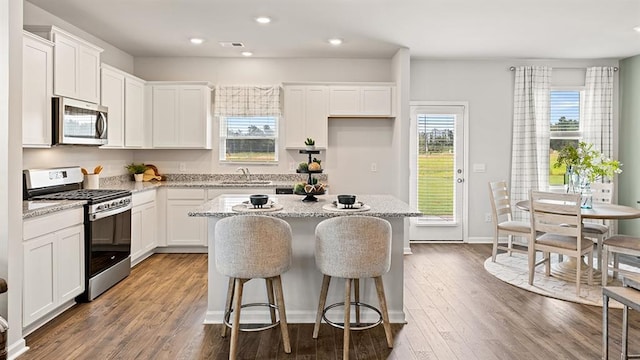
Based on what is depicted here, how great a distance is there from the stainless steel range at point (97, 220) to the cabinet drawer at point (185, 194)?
1.18 metres

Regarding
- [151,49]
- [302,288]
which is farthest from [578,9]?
[151,49]

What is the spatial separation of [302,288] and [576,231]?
8.55 feet

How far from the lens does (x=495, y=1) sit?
4008 mm

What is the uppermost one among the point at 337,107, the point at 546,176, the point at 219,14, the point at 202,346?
the point at 219,14

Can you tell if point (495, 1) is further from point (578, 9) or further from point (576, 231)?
point (576, 231)

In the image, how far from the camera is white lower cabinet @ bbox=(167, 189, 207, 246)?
18.8 ft

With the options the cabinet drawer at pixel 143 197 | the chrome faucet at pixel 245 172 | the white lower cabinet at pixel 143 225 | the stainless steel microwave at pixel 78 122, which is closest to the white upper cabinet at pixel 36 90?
the stainless steel microwave at pixel 78 122

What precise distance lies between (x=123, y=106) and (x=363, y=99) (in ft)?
9.91

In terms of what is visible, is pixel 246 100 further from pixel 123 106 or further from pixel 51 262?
pixel 51 262

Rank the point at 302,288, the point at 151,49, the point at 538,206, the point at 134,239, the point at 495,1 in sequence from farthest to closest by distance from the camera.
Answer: the point at 151,49, the point at 134,239, the point at 538,206, the point at 495,1, the point at 302,288

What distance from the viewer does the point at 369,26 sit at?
479 cm

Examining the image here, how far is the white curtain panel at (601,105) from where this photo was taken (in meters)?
6.38

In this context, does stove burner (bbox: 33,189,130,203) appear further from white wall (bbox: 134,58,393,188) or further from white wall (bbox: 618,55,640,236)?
white wall (bbox: 618,55,640,236)

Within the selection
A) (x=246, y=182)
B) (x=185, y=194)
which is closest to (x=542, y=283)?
(x=246, y=182)
